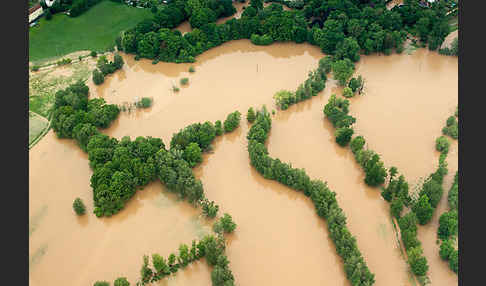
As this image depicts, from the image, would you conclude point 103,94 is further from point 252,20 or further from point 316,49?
point 316,49

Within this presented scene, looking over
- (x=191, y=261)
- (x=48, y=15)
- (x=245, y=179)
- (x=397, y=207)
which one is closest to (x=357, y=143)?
(x=397, y=207)

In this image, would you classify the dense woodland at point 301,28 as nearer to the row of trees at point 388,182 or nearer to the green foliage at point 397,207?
the row of trees at point 388,182

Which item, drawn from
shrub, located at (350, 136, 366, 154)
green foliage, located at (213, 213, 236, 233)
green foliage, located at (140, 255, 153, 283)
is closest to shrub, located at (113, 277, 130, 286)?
green foliage, located at (140, 255, 153, 283)

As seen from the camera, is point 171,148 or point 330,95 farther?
point 330,95

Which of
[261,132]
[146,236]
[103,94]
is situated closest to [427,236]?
[261,132]

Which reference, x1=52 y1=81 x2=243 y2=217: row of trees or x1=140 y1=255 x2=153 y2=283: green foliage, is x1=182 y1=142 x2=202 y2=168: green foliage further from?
x1=140 y1=255 x2=153 y2=283: green foliage
